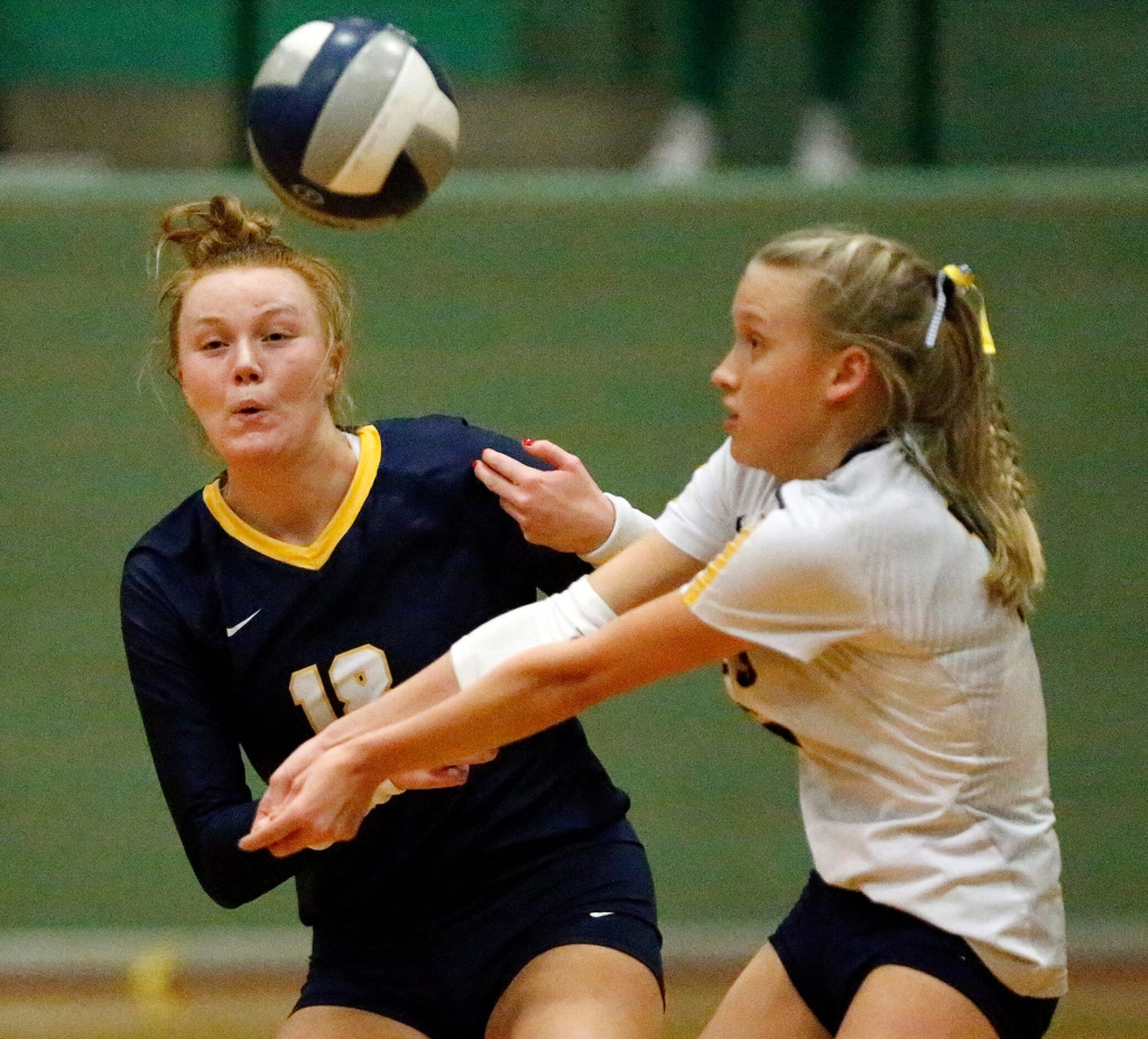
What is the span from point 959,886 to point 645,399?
2.77 metres

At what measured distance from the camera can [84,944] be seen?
467 centimetres

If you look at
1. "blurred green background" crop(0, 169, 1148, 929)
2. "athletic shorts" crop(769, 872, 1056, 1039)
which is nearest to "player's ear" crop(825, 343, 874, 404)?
"athletic shorts" crop(769, 872, 1056, 1039)

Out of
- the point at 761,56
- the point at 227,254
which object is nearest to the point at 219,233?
the point at 227,254

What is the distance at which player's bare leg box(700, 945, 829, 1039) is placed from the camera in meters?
2.34

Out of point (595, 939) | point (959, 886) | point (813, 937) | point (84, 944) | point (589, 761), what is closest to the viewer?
point (959, 886)

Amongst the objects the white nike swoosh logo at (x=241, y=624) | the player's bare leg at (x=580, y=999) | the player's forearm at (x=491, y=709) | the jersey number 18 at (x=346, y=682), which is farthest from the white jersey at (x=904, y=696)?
the white nike swoosh logo at (x=241, y=624)

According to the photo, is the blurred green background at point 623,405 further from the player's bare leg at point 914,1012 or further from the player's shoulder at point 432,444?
the player's bare leg at point 914,1012

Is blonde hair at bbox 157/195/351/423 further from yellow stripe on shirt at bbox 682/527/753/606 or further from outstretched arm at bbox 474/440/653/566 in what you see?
yellow stripe on shirt at bbox 682/527/753/606

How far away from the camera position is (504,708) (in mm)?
2160

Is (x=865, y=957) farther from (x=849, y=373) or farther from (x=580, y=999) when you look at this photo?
(x=849, y=373)

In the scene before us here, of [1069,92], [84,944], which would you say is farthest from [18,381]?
[1069,92]

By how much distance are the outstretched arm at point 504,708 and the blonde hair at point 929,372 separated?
0.34 meters

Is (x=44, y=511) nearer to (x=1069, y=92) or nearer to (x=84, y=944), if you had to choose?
(x=84, y=944)

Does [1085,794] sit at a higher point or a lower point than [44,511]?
lower
